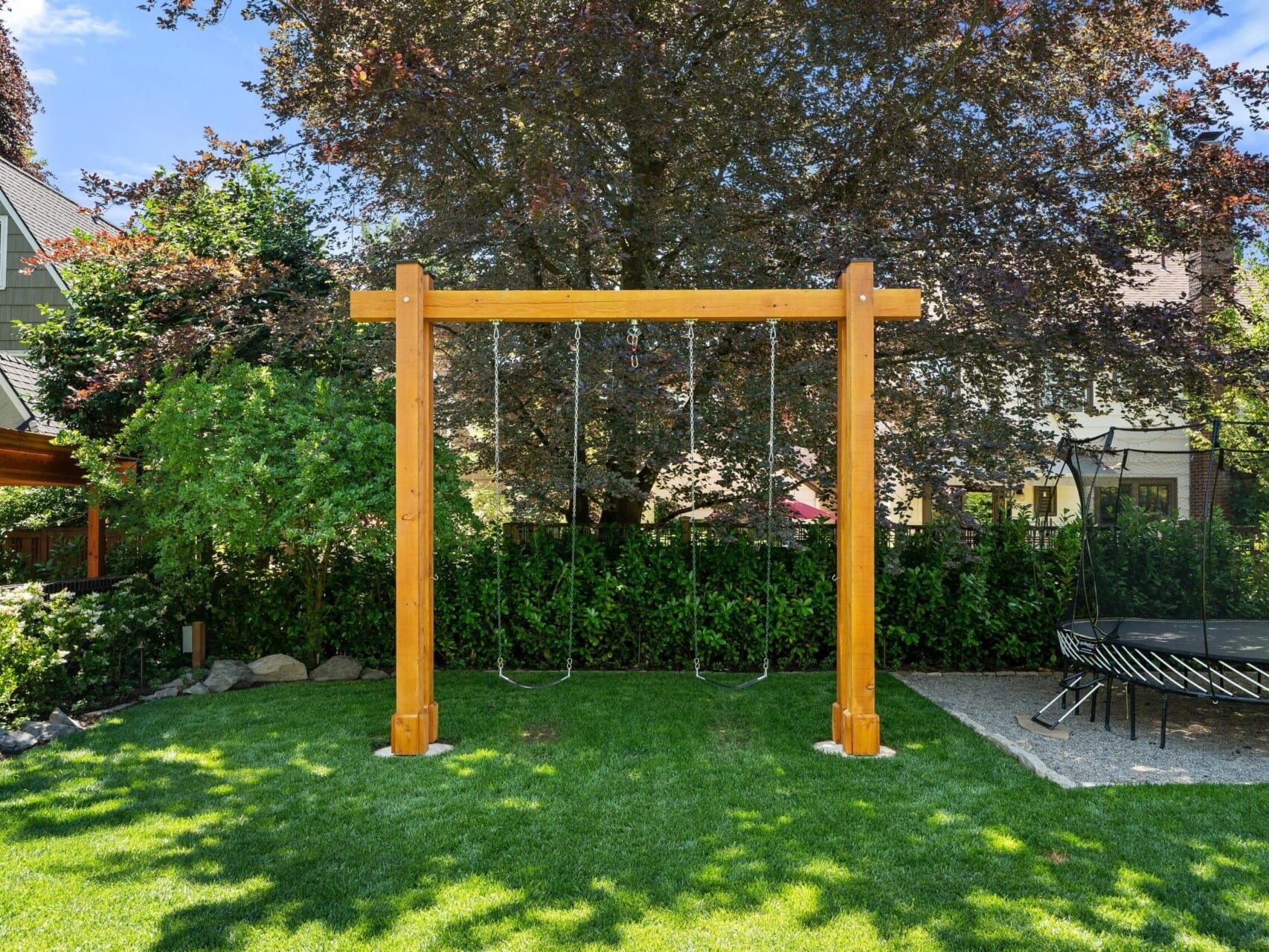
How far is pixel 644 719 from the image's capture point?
551 cm

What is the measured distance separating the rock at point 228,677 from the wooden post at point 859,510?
188 inches

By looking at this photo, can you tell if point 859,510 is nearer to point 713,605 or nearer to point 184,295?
point 713,605

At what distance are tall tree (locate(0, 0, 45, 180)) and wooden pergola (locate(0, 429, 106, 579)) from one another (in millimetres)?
12301

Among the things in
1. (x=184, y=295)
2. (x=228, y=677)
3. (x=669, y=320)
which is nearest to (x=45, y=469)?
(x=184, y=295)

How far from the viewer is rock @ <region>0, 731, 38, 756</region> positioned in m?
4.73

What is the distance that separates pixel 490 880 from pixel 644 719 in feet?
8.10

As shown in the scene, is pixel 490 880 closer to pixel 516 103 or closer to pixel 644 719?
pixel 644 719

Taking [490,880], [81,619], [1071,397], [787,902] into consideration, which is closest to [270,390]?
[81,619]

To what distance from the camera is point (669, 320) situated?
15.7 ft

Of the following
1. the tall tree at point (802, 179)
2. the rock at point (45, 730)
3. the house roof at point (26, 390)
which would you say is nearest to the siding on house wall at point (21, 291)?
the house roof at point (26, 390)

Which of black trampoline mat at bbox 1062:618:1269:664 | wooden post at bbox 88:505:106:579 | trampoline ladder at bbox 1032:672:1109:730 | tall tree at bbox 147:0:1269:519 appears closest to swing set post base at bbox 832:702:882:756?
trampoline ladder at bbox 1032:672:1109:730

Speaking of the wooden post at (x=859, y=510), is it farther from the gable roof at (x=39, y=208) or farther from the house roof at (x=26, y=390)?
the gable roof at (x=39, y=208)

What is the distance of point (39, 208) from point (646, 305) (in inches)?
478

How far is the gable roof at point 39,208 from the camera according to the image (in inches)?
452
